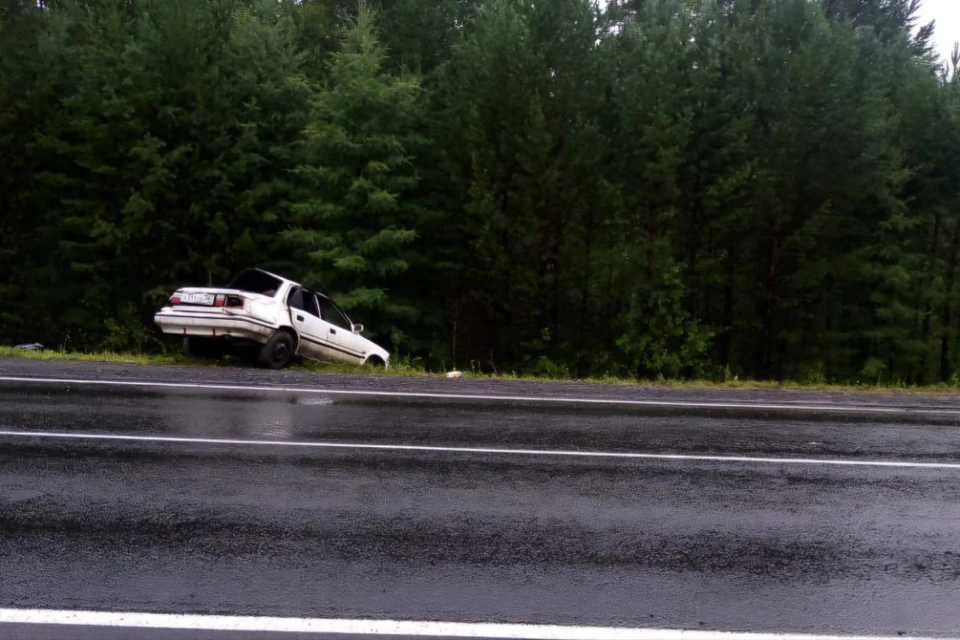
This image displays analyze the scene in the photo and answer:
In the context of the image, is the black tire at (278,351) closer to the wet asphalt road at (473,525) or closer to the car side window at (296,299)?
the car side window at (296,299)

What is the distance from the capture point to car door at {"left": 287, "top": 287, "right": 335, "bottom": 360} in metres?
15.0

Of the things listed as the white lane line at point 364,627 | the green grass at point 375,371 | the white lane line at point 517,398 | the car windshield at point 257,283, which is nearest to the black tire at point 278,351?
the green grass at point 375,371

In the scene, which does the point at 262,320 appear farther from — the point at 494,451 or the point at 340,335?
the point at 494,451

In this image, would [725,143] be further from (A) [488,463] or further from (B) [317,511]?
(B) [317,511]

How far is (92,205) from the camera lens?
26828 millimetres

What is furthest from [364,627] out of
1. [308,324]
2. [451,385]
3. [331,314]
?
[331,314]

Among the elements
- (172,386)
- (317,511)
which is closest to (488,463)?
(317,511)

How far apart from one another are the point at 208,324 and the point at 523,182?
12.7 m

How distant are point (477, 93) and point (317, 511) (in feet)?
69.2

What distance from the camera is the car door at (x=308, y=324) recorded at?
49.2 ft

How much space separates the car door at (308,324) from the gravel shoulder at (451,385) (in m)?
1.63

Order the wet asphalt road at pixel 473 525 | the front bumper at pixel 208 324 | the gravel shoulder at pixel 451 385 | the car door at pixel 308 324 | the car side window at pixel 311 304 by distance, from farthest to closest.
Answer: the car side window at pixel 311 304, the car door at pixel 308 324, the front bumper at pixel 208 324, the gravel shoulder at pixel 451 385, the wet asphalt road at pixel 473 525

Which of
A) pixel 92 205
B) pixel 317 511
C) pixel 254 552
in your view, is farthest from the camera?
pixel 92 205

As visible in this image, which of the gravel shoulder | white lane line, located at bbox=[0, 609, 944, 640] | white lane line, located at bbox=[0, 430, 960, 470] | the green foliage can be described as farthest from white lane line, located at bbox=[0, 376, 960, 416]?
the green foliage
